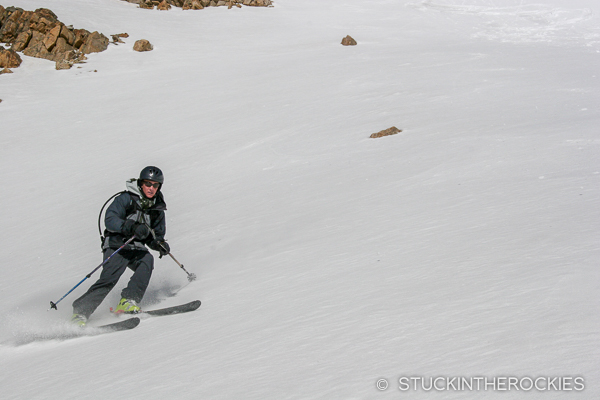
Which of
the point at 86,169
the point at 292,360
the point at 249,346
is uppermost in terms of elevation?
the point at 292,360

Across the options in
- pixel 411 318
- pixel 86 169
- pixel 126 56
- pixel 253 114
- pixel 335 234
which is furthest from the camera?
pixel 126 56

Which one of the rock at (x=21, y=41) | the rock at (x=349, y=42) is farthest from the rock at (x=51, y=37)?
the rock at (x=349, y=42)

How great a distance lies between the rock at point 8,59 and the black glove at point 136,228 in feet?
76.2

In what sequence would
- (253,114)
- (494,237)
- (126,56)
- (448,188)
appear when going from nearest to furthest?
(494,237) → (448,188) → (253,114) → (126,56)

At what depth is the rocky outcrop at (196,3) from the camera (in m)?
33.8

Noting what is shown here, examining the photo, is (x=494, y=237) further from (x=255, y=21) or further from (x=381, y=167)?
(x=255, y=21)

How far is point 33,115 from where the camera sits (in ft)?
62.6

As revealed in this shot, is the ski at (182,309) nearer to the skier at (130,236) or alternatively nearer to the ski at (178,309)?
the ski at (178,309)

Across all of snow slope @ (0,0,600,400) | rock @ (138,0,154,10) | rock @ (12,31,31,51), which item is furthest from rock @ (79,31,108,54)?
rock @ (138,0,154,10)

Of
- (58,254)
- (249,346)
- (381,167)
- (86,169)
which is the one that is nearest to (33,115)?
(86,169)

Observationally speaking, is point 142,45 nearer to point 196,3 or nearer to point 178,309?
point 196,3

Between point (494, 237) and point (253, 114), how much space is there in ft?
40.5

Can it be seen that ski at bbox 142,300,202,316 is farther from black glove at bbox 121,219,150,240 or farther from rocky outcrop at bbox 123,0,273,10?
rocky outcrop at bbox 123,0,273,10

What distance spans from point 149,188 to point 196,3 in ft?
108
